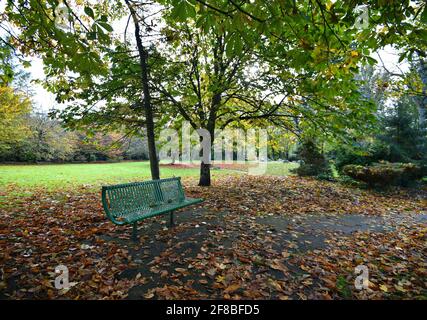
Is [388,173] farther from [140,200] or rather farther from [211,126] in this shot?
[140,200]

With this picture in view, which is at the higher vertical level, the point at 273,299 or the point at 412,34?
the point at 412,34

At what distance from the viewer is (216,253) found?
12.6 ft

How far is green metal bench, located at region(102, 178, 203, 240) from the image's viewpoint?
411 centimetres

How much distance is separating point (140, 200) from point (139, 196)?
0.28 ft

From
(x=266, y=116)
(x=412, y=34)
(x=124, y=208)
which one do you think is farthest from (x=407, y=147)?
(x=124, y=208)

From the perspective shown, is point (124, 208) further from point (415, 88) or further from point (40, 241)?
point (415, 88)

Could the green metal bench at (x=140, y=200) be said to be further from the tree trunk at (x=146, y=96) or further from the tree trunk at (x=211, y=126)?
the tree trunk at (x=211, y=126)

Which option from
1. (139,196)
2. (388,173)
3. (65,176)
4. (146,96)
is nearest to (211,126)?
(146,96)

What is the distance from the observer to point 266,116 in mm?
9008

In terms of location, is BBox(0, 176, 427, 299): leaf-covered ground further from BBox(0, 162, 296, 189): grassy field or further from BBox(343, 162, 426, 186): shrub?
BBox(0, 162, 296, 189): grassy field

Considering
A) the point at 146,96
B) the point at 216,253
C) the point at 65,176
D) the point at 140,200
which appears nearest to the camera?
the point at 216,253

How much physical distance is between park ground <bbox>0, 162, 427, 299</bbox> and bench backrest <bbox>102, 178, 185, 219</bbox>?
497 mm

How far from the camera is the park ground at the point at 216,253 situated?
2.90 m

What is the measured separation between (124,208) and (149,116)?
2885 millimetres
